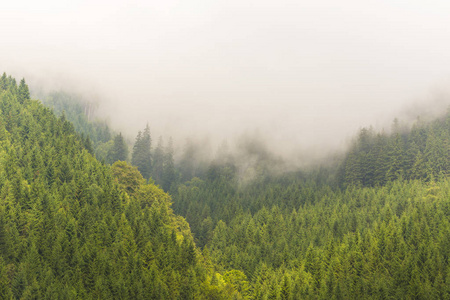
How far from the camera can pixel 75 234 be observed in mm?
98875

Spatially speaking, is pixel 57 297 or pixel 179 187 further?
pixel 179 187

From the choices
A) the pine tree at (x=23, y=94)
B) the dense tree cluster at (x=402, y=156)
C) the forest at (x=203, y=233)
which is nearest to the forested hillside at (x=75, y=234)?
the forest at (x=203, y=233)

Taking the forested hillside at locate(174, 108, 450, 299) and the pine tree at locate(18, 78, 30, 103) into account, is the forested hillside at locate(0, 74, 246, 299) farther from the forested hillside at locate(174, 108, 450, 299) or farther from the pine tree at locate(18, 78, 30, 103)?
the forested hillside at locate(174, 108, 450, 299)

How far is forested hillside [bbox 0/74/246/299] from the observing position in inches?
3511

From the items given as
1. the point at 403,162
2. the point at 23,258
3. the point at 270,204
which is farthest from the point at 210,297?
the point at 403,162

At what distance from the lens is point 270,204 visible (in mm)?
160250

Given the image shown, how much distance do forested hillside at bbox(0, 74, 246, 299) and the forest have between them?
27cm

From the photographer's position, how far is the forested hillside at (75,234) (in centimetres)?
8919

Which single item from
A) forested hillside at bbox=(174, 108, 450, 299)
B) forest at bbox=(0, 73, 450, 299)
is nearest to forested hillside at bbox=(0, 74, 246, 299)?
forest at bbox=(0, 73, 450, 299)

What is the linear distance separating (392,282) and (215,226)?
73.1m

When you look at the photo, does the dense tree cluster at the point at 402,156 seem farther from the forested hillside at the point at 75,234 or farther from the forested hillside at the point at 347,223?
the forested hillside at the point at 75,234

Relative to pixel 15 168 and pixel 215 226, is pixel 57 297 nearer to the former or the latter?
pixel 15 168

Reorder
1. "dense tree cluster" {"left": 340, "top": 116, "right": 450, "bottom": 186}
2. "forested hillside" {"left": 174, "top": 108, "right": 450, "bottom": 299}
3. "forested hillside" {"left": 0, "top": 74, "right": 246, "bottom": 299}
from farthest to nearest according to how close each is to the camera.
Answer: "dense tree cluster" {"left": 340, "top": 116, "right": 450, "bottom": 186} → "forested hillside" {"left": 174, "top": 108, "right": 450, "bottom": 299} → "forested hillside" {"left": 0, "top": 74, "right": 246, "bottom": 299}

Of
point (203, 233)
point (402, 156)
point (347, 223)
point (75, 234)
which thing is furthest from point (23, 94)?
point (402, 156)
